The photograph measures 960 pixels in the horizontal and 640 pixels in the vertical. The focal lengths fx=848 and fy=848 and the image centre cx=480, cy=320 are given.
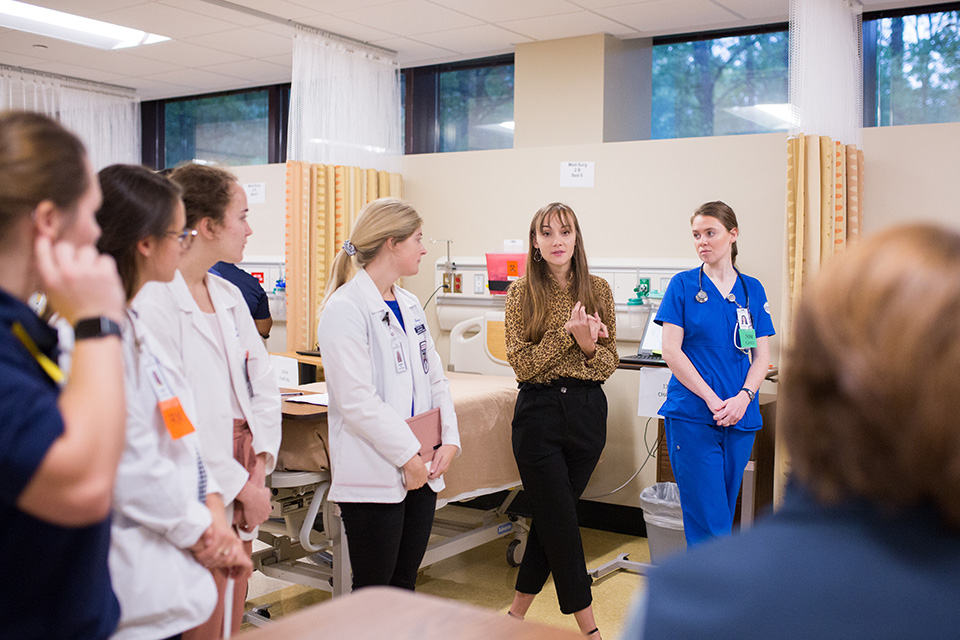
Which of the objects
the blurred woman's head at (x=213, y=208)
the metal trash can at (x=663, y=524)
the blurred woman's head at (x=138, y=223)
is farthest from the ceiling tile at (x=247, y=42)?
the blurred woman's head at (x=138, y=223)

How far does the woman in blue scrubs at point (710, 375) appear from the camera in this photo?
10.0 ft

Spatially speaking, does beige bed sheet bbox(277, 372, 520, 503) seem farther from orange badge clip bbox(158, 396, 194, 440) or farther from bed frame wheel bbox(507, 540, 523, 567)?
orange badge clip bbox(158, 396, 194, 440)

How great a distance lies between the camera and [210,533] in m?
1.47

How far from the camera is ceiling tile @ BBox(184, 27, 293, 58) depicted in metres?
4.80

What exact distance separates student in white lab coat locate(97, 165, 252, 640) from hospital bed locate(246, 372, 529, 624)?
1257mm

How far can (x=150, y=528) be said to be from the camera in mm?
1378

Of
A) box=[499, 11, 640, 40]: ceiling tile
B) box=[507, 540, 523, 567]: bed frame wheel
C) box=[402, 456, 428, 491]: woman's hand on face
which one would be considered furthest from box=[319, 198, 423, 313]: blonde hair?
box=[499, 11, 640, 40]: ceiling tile

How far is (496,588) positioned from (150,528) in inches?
100

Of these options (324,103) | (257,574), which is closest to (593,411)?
(257,574)

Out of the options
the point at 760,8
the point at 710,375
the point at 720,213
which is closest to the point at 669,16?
the point at 760,8

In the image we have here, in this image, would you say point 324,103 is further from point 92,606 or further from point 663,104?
point 92,606

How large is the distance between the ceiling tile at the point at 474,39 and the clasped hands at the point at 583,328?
2.29m

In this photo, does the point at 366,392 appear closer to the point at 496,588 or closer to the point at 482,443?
the point at 482,443

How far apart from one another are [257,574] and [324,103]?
98.6 inches
